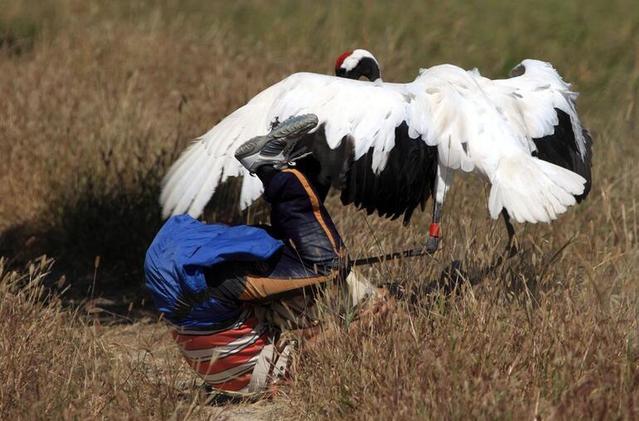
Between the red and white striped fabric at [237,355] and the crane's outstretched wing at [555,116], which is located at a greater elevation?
the crane's outstretched wing at [555,116]

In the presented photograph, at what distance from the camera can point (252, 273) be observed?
404cm

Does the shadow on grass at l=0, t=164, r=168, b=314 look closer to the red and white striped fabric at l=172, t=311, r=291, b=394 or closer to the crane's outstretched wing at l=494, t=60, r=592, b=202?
the red and white striped fabric at l=172, t=311, r=291, b=394

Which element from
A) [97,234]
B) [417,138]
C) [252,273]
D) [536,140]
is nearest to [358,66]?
[417,138]

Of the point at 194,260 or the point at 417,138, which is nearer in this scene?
the point at 194,260

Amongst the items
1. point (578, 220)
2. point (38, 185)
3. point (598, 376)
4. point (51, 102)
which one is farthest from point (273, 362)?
point (51, 102)

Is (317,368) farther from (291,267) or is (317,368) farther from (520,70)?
(520,70)

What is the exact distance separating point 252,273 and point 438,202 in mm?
737

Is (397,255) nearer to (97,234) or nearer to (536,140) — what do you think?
(536,140)

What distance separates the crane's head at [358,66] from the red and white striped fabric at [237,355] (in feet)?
3.84

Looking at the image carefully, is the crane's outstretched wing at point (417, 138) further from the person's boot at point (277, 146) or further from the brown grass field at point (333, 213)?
the brown grass field at point (333, 213)

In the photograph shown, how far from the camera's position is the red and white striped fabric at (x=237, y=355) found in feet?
13.6

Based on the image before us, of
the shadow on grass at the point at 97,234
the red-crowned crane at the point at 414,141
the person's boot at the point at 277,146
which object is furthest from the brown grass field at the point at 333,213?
the person's boot at the point at 277,146

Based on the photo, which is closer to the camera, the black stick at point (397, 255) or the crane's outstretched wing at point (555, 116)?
the black stick at point (397, 255)

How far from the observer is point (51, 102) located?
7133 millimetres
